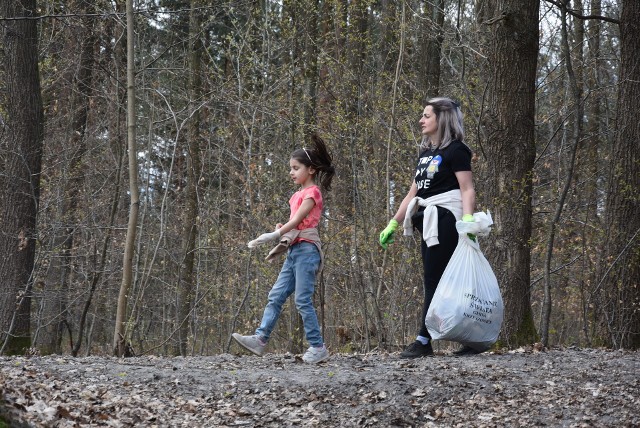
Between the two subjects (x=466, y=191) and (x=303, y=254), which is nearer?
(x=466, y=191)

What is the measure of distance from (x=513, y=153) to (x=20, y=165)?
23.1 ft

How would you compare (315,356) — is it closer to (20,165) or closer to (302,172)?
(302,172)

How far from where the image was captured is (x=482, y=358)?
6910mm

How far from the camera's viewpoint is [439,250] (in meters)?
6.77

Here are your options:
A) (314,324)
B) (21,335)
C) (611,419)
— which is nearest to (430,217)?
(314,324)


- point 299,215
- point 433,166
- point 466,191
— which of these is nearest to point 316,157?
point 299,215

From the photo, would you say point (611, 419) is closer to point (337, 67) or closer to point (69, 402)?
point (69, 402)

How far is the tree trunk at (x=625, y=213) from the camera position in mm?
8469

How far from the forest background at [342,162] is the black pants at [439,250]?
4.11ft

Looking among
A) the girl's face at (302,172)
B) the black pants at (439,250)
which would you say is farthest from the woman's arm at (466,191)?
the girl's face at (302,172)

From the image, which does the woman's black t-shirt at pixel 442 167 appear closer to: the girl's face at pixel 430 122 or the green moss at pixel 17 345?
the girl's face at pixel 430 122

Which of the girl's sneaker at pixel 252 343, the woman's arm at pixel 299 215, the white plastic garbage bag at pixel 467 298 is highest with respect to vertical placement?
the woman's arm at pixel 299 215

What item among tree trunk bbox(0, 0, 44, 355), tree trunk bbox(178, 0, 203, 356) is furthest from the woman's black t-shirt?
tree trunk bbox(178, 0, 203, 356)

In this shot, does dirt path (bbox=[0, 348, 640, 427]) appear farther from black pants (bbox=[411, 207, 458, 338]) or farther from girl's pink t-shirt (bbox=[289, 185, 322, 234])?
girl's pink t-shirt (bbox=[289, 185, 322, 234])
